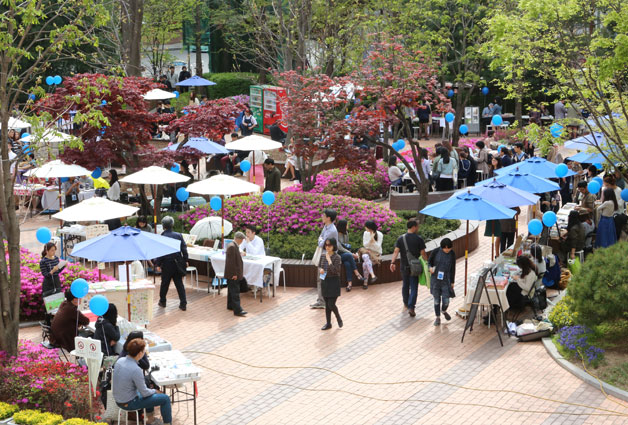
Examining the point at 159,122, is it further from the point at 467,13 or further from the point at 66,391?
the point at 467,13

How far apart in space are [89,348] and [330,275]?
15.1 feet

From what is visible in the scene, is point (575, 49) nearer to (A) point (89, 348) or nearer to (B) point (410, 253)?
(B) point (410, 253)

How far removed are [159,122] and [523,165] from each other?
8.84 metres

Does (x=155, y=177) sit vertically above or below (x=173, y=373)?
above

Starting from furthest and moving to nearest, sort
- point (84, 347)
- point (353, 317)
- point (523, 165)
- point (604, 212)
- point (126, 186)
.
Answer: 1. point (126, 186)
2. point (523, 165)
3. point (604, 212)
4. point (353, 317)
5. point (84, 347)

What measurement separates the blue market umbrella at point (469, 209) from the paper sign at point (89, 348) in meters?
6.12

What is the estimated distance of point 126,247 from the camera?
1295cm

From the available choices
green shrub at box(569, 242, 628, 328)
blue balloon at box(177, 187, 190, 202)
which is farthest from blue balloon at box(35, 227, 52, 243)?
green shrub at box(569, 242, 628, 328)

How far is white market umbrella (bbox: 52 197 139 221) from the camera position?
15.6 meters

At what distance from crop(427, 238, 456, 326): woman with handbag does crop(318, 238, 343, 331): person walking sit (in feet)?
5.35

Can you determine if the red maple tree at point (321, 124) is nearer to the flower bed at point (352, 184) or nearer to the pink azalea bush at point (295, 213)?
the pink azalea bush at point (295, 213)

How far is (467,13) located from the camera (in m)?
29.5

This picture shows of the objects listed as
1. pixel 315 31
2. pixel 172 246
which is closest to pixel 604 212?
pixel 172 246

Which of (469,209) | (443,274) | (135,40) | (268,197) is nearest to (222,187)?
(268,197)
